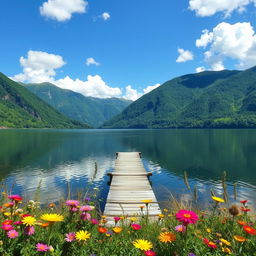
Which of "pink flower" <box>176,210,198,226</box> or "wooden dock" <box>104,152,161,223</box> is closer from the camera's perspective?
"pink flower" <box>176,210,198,226</box>

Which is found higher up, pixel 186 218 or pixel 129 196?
pixel 186 218

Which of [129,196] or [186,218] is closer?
[186,218]

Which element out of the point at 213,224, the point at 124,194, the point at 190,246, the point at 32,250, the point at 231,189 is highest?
the point at 32,250

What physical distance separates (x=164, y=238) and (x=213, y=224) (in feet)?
7.96

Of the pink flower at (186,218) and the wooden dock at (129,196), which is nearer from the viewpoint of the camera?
the pink flower at (186,218)

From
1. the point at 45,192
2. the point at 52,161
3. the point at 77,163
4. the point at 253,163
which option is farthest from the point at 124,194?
the point at 253,163

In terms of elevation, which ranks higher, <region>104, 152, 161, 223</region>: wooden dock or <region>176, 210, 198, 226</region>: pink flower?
<region>176, 210, 198, 226</region>: pink flower

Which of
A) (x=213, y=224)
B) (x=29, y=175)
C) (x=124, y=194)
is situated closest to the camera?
(x=213, y=224)

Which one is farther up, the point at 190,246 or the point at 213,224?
the point at 190,246

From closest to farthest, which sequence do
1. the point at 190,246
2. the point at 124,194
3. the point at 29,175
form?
the point at 190,246 → the point at 124,194 → the point at 29,175

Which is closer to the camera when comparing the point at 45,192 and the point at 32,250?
the point at 32,250

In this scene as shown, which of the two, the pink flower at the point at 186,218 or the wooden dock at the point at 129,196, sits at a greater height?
the pink flower at the point at 186,218

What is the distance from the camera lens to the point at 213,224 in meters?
4.98

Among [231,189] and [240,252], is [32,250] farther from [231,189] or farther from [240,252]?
[231,189]
